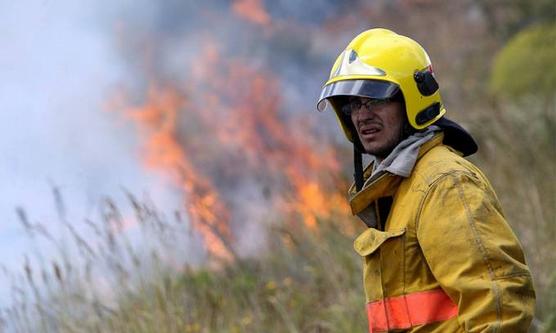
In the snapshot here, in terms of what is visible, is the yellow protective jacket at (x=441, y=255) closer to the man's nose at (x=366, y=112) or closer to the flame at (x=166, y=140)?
the man's nose at (x=366, y=112)

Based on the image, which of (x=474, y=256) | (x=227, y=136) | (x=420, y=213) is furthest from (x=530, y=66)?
(x=474, y=256)

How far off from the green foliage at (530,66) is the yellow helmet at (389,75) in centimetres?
762

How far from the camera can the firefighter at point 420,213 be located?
2.51 metres

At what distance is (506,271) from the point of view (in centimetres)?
251

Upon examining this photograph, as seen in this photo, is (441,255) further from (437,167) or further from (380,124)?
(380,124)

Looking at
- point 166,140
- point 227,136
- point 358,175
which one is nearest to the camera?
point 358,175

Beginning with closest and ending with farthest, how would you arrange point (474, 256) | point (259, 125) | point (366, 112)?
point (474, 256) → point (366, 112) → point (259, 125)

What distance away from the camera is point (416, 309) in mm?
2666

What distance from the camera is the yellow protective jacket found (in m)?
2.49

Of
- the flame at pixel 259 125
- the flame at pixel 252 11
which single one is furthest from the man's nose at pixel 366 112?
the flame at pixel 252 11

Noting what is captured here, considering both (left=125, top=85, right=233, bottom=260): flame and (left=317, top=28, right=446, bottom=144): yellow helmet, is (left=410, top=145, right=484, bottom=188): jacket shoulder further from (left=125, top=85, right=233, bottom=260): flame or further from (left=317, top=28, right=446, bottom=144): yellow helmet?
(left=125, top=85, right=233, bottom=260): flame

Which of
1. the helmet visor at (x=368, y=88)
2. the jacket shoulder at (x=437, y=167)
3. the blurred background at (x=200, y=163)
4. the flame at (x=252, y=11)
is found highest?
the flame at (x=252, y=11)

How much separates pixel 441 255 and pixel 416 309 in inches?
8.3

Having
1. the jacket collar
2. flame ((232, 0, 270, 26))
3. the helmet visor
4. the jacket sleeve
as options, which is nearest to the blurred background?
flame ((232, 0, 270, 26))
